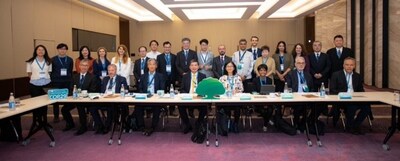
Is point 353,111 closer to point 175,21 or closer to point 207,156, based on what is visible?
point 207,156

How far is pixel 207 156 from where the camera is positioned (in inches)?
148

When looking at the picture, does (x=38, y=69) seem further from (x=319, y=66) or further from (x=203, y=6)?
(x=203, y=6)

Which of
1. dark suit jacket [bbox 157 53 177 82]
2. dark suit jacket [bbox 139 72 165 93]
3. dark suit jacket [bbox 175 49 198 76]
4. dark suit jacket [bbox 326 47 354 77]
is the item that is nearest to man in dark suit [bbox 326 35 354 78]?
dark suit jacket [bbox 326 47 354 77]

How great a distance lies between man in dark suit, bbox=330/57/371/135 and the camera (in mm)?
4750

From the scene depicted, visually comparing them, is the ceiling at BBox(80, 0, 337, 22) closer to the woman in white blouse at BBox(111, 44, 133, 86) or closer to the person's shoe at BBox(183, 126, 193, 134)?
the woman in white blouse at BBox(111, 44, 133, 86)

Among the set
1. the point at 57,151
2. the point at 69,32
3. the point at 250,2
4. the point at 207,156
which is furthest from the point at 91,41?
the point at 207,156

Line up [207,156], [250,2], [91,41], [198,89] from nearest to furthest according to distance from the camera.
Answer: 1. [207,156]
2. [198,89]
3. [250,2]
4. [91,41]

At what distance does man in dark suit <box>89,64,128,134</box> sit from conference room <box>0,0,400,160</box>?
0.05 feet

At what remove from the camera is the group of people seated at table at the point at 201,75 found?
193 inches

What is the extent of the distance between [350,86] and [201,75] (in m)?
2.28

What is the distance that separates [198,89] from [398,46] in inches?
285

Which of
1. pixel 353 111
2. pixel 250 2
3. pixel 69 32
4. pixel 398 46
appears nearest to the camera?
pixel 353 111

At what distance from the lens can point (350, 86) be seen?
16.0ft

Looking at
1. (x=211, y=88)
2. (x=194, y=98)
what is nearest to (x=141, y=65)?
(x=194, y=98)
